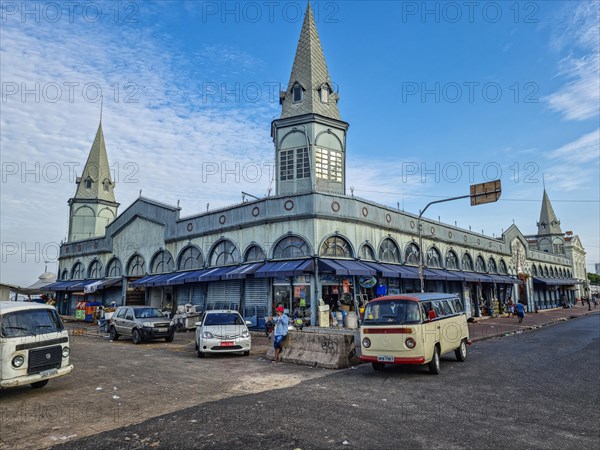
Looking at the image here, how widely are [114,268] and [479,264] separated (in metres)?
35.8

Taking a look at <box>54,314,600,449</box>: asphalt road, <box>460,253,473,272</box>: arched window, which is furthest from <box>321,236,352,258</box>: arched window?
<box>460,253,473,272</box>: arched window

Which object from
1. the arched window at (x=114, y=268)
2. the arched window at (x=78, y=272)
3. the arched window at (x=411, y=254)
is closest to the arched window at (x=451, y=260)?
the arched window at (x=411, y=254)

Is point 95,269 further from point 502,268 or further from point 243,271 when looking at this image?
point 502,268

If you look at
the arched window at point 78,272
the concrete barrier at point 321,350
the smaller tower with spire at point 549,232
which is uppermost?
the smaller tower with spire at point 549,232

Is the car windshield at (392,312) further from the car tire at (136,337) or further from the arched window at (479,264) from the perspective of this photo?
the arched window at (479,264)

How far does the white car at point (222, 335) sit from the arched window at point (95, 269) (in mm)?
28767

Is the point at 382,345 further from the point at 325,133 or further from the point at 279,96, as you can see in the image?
the point at 279,96

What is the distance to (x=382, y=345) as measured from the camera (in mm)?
11078

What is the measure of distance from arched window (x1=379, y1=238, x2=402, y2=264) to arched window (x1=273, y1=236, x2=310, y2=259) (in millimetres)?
5962

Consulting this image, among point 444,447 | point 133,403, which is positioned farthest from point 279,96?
point 444,447

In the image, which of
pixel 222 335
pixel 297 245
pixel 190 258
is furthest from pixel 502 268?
pixel 222 335

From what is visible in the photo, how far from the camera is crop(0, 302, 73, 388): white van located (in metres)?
8.36

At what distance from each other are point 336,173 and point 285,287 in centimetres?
849

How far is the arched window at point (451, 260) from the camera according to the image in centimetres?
3541
